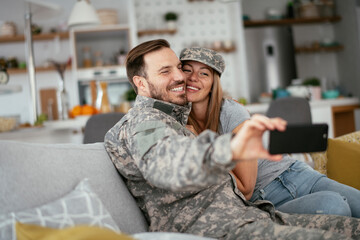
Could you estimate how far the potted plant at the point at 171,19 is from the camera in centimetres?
686

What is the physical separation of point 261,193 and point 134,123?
0.91 metres

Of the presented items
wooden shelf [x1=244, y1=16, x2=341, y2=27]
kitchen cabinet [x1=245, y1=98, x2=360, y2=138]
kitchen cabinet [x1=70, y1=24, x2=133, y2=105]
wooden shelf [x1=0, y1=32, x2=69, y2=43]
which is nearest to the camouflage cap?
kitchen cabinet [x1=245, y1=98, x2=360, y2=138]

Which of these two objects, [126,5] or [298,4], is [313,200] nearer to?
[126,5]

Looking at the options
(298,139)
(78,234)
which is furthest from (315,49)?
(78,234)

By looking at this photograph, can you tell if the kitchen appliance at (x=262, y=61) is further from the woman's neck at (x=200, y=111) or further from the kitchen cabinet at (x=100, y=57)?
the woman's neck at (x=200, y=111)

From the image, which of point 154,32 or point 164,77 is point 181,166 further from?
point 154,32

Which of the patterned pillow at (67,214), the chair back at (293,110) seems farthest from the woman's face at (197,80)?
the chair back at (293,110)

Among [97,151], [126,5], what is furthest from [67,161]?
[126,5]

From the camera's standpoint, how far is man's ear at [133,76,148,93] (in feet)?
5.84

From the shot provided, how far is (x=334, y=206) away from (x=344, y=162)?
2.76 feet

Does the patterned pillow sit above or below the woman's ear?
below

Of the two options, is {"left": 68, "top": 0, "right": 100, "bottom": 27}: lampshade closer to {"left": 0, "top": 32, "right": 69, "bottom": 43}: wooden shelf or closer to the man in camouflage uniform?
Result: {"left": 0, "top": 32, "right": 69, "bottom": 43}: wooden shelf

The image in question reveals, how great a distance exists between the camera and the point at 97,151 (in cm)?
168

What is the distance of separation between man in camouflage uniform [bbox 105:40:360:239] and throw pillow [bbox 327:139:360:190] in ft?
3.07
